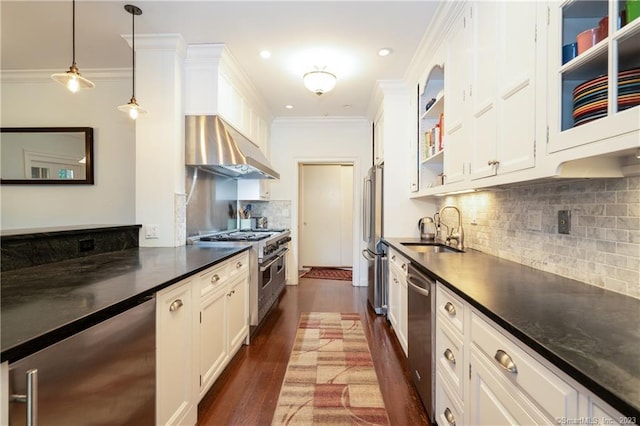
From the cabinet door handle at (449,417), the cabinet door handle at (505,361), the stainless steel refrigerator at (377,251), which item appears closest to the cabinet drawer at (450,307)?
the cabinet door handle at (505,361)

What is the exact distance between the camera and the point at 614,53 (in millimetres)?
919

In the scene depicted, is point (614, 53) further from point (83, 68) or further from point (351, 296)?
point (83, 68)

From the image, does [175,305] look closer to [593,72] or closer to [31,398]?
[31,398]

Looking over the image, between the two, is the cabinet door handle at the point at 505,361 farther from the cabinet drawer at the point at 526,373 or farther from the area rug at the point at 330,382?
the area rug at the point at 330,382

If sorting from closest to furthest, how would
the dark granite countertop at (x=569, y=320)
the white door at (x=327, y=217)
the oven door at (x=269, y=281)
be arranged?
the dark granite countertop at (x=569, y=320)
the oven door at (x=269, y=281)
the white door at (x=327, y=217)

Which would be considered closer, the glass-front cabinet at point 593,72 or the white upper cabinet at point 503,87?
the glass-front cabinet at point 593,72

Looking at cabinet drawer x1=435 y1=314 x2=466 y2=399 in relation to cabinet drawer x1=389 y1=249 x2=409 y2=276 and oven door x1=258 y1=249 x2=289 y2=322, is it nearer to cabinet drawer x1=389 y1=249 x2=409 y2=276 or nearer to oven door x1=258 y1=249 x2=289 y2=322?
cabinet drawer x1=389 y1=249 x2=409 y2=276

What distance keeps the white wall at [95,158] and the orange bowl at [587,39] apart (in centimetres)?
366

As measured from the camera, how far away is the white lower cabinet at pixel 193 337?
4.52ft

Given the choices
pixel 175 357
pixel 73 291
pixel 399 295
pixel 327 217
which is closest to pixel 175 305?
pixel 175 357

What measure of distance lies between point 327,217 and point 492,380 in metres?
5.67

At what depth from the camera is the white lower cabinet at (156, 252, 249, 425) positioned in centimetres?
138

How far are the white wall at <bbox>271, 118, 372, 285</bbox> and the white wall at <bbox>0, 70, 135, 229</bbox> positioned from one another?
2162 mm

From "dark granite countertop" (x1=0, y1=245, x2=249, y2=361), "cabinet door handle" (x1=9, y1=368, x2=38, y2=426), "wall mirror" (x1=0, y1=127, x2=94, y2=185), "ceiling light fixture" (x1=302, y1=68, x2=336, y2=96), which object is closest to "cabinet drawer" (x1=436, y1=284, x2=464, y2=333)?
"dark granite countertop" (x1=0, y1=245, x2=249, y2=361)
